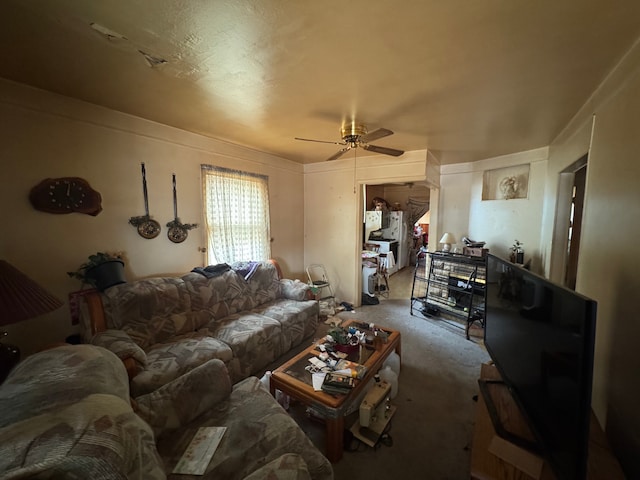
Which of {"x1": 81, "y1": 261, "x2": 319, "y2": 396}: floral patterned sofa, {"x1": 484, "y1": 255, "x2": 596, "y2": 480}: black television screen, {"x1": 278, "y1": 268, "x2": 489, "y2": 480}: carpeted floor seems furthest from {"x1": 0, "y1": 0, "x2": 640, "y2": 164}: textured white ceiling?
{"x1": 278, "y1": 268, "x2": 489, "y2": 480}: carpeted floor

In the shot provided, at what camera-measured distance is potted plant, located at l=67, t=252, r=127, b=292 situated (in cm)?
211

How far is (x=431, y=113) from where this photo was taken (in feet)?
7.25

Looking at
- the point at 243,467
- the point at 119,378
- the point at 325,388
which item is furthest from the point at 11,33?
the point at 325,388

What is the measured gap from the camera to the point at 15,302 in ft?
4.10

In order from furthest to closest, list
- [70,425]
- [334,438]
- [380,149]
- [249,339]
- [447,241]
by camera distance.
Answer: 1. [447,241]
2. [380,149]
3. [249,339]
4. [334,438]
5. [70,425]

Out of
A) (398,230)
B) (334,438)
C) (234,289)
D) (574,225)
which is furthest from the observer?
(398,230)

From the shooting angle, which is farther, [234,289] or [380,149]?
[234,289]

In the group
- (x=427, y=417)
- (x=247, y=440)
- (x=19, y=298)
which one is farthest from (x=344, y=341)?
(x=19, y=298)

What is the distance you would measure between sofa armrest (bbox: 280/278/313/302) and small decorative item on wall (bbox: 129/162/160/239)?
1.64 metres

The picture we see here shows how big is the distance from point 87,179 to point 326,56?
7.54ft

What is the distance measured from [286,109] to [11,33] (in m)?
1.59

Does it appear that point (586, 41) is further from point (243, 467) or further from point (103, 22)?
point (243, 467)

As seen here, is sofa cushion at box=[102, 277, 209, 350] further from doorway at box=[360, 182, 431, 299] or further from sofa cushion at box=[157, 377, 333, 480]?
doorway at box=[360, 182, 431, 299]

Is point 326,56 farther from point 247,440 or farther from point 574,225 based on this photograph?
point 574,225
